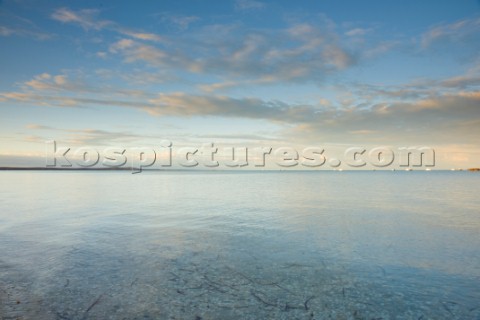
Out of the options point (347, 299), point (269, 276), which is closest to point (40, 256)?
point (269, 276)

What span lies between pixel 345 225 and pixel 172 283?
32.3ft

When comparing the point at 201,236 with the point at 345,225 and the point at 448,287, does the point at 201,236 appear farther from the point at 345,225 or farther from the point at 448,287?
the point at 448,287

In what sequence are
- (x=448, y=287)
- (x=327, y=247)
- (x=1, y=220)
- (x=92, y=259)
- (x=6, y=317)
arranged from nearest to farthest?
(x=6, y=317), (x=448, y=287), (x=92, y=259), (x=327, y=247), (x=1, y=220)

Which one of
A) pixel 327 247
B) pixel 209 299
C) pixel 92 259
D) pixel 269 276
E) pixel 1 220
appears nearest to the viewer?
pixel 209 299

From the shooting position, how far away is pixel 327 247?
1065 centimetres

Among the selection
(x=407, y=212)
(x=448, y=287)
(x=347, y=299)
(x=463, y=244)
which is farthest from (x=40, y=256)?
(x=407, y=212)

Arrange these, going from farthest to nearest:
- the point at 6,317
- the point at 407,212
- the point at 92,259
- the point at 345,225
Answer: the point at 407,212 < the point at 345,225 < the point at 92,259 < the point at 6,317

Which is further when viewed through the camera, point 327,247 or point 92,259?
point 327,247

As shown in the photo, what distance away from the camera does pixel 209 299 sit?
642 cm

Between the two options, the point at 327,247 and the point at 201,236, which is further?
the point at 201,236

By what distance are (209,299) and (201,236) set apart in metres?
5.90

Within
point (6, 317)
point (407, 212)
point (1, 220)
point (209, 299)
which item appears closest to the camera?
point (6, 317)

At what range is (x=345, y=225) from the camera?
48.2 ft

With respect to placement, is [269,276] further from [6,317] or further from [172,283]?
[6,317]
